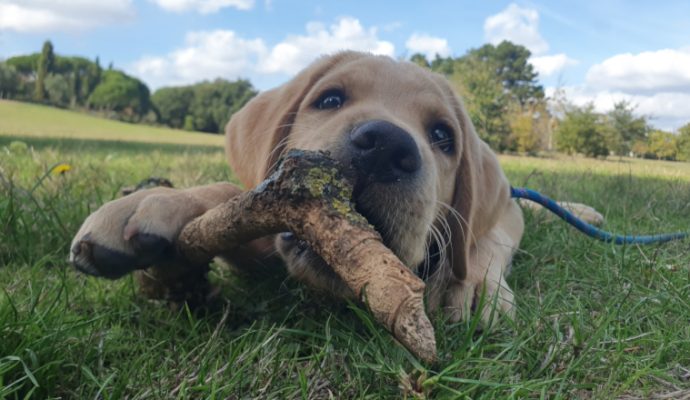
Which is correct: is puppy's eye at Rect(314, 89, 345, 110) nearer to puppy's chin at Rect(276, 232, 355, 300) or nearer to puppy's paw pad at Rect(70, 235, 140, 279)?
puppy's chin at Rect(276, 232, 355, 300)

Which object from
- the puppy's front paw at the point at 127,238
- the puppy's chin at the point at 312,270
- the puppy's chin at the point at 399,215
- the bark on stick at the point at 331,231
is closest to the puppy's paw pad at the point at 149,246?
the puppy's front paw at the point at 127,238

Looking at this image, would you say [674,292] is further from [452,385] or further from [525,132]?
[525,132]

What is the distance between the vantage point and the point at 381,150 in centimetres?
192

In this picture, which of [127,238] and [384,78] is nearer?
[127,238]

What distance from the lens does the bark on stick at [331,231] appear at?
127 centimetres

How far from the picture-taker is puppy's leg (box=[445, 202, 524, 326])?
228 cm

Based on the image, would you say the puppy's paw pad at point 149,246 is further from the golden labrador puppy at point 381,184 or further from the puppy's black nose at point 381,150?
the puppy's black nose at point 381,150

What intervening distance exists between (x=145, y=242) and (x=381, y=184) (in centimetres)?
86

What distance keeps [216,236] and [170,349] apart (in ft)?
1.32

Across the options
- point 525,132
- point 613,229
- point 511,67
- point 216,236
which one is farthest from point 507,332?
point 511,67

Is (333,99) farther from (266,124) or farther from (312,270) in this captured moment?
(312,270)

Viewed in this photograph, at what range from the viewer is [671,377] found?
1.79 m

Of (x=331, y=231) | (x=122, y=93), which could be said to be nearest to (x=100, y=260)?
(x=331, y=231)

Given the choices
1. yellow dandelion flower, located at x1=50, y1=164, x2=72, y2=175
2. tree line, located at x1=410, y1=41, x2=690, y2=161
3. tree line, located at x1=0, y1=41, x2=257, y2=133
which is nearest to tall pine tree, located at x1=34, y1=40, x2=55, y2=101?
tree line, located at x1=0, y1=41, x2=257, y2=133
